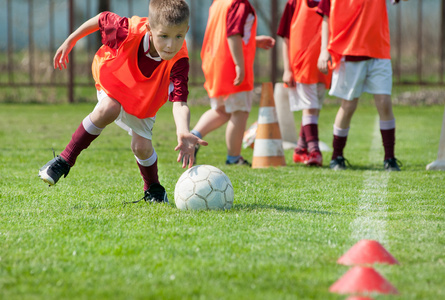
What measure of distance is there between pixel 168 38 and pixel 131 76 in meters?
0.46

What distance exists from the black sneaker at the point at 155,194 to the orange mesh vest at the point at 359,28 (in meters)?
2.52

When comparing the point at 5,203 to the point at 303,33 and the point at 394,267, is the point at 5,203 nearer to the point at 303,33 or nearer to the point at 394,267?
the point at 394,267

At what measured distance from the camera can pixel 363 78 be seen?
5.76 meters

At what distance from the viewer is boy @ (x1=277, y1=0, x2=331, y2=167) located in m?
6.34

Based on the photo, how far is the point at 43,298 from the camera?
219 cm

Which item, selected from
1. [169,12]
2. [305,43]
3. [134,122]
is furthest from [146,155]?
[305,43]

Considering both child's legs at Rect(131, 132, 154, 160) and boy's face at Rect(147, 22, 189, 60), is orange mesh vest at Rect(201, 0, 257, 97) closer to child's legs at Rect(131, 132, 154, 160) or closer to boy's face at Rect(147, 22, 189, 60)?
child's legs at Rect(131, 132, 154, 160)

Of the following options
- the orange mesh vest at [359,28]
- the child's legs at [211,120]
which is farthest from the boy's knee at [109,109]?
the orange mesh vest at [359,28]

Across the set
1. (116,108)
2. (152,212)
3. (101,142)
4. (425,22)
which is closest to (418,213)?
(152,212)

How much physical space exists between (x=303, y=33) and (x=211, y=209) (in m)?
3.25

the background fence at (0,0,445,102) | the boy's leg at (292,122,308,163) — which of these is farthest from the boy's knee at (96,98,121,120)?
the background fence at (0,0,445,102)

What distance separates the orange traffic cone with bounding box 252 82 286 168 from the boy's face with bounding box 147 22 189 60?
2.44m

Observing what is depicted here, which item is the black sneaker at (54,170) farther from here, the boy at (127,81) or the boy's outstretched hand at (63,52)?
the boy's outstretched hand at (63,52)

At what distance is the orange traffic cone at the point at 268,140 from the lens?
5969 mm
